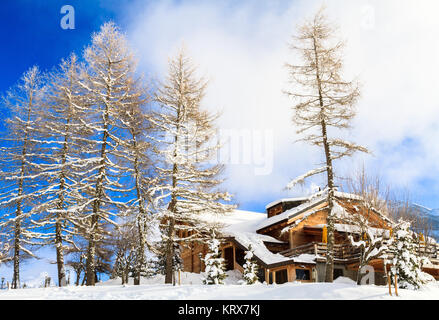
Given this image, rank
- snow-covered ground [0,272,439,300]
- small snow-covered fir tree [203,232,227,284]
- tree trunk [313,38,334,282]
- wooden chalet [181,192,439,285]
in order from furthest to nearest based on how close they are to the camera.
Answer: wooden chalet [181,192,439,285]
small snow-covered fir tree [203,232,227,284]
tree trunk [313,38,334,282]
snow-covered ground [0,272,439,300]

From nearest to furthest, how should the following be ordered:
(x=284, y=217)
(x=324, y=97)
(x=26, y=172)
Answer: (x=324, y=97) → (x=26, y=172) → (x=284, y=217)

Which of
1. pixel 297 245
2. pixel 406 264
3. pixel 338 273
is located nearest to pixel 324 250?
pixel 338 273

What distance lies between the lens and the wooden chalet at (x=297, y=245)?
24.4m

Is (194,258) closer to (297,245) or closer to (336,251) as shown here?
(297,245)

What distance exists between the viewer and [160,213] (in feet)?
63.4

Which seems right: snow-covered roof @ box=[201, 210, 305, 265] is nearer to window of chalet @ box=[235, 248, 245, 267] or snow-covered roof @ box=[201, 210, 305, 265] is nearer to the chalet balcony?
the chalet balcony

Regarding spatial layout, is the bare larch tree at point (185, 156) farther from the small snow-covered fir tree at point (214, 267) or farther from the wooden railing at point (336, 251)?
the wooden railing at point (336, 251)

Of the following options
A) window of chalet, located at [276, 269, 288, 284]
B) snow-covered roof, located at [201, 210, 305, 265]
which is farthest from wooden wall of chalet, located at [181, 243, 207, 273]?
window of chalet, located at [276, 269, 288, 284]

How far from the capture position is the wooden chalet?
79.9 ft

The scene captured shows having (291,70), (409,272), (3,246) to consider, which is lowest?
(409,272)

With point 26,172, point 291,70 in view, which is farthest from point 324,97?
point 26,172

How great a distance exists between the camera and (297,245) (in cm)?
3038

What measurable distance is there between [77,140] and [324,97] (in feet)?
44.8
